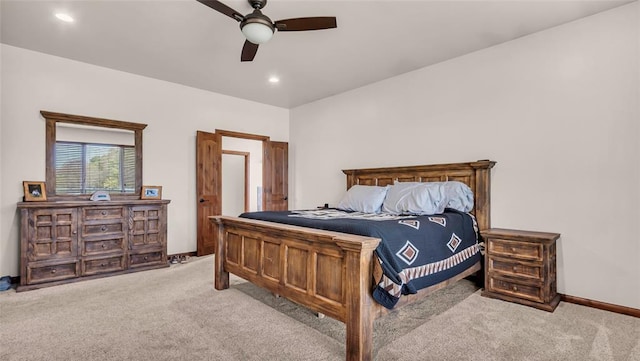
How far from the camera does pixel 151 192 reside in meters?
4.41

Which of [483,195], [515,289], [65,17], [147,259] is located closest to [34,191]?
[147,259]

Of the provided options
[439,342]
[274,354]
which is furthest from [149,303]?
[439,342]

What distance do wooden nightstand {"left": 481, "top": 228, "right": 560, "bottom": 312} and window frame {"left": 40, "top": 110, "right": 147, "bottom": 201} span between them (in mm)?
4476

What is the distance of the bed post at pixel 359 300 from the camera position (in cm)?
186

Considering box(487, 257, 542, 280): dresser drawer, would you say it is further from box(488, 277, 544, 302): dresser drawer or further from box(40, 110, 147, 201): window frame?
box(40, 110, 147, 201): window frame

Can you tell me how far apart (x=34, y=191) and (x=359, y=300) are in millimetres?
3973

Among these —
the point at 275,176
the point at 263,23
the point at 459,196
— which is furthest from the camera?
the point at 275,176

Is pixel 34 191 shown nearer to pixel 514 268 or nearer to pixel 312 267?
pixel 312 267

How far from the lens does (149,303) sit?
113 inches

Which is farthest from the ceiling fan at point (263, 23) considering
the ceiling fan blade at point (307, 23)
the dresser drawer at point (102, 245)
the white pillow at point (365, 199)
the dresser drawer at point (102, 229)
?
the dresser drawer at point (102, 245)

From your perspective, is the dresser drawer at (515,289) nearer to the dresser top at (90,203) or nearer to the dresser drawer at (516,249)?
the dresser drawer at (516,249)

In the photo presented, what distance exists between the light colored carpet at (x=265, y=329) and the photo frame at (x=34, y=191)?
1.02 metres

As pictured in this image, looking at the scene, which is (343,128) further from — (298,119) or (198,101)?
(198,101)

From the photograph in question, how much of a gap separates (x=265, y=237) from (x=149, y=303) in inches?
51.1
